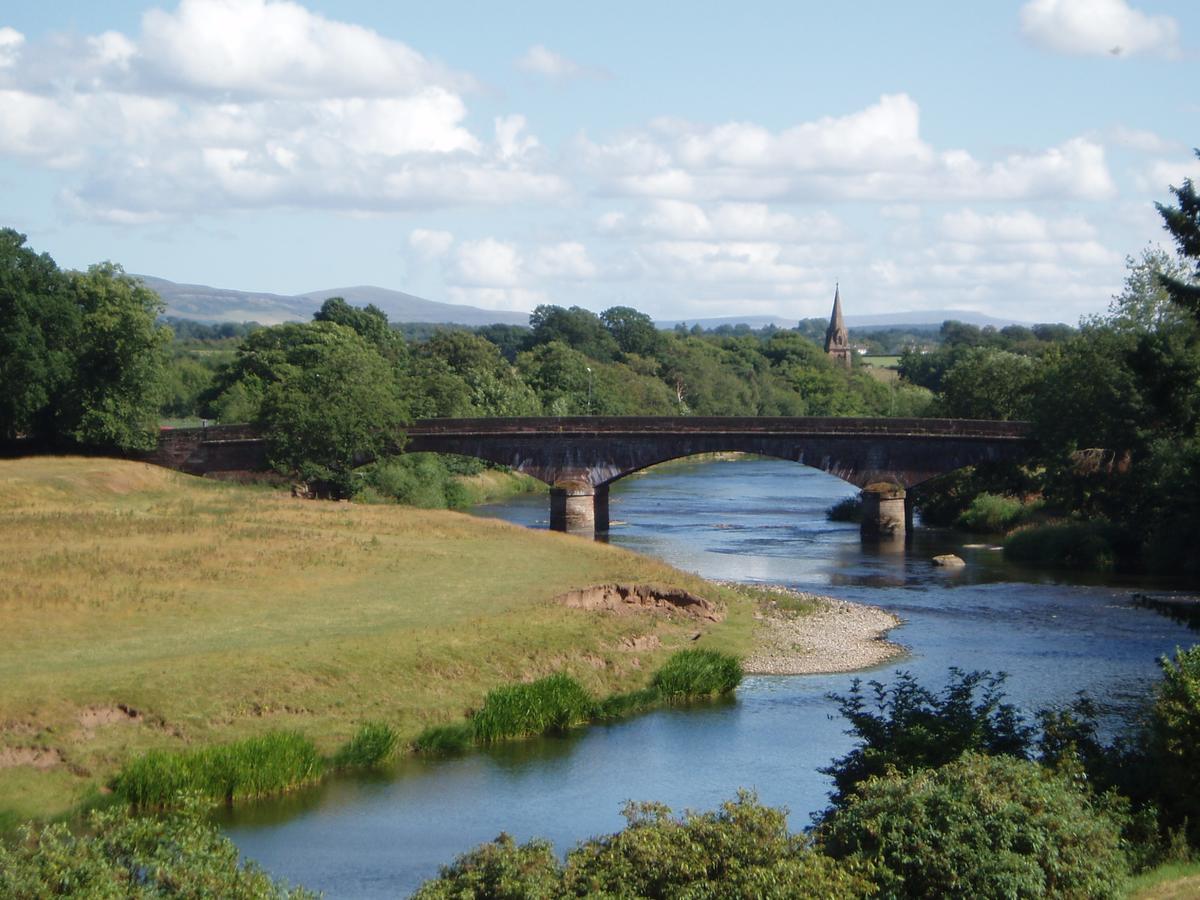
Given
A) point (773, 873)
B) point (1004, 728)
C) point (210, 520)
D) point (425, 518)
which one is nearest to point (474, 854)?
point (773, 873)

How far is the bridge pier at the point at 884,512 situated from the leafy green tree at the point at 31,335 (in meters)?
43.3

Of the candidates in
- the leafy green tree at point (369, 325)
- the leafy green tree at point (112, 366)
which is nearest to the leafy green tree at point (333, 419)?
the leafy green tree at point (112, 366)

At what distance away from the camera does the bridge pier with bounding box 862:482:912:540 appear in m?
79.9

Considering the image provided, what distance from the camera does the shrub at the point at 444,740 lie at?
35.1 m

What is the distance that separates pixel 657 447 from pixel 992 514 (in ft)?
61.3

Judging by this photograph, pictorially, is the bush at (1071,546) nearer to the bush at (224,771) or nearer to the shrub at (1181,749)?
the shrub at (1181,749)

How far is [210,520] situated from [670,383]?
348 ft

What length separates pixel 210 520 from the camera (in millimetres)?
60344

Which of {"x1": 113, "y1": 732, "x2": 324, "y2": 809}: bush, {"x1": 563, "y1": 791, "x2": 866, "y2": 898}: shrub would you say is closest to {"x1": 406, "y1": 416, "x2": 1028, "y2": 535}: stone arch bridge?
{"x1": 113, "y1": 732, "x2": 324, "y2": 809}: bush

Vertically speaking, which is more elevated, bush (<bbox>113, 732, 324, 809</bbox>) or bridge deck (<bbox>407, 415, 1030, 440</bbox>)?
bridge deck (<bbox>407, 415, 1030, 440</bbox>)

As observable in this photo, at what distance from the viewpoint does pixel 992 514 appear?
82.4m

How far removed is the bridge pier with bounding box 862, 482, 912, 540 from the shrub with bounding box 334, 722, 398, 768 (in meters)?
49.1

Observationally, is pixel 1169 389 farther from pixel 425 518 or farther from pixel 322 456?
pixel 322 456

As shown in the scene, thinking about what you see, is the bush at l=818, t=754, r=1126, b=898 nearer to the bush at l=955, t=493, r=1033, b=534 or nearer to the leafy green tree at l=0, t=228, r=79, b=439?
the bush at l=955, t=493, r=1033, b=534
